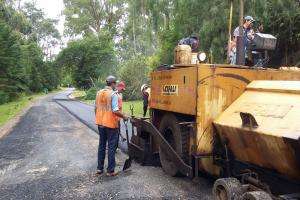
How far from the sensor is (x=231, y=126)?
5.56m

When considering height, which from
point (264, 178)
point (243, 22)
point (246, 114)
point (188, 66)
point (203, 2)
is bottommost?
point (264, 178)

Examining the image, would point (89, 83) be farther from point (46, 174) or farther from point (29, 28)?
point (46, 174)

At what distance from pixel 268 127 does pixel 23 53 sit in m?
44.6

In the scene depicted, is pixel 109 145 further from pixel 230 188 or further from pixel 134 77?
pixel 134 77

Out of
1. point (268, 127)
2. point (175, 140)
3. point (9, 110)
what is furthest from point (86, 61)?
point (268, 127)

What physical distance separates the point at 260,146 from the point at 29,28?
71.9 meters

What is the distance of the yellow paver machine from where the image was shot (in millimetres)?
4844

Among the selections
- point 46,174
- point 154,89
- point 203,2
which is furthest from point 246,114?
point 203,2

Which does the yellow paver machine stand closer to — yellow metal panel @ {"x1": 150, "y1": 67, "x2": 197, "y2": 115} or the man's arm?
yellow metal panel @ {"x1": 150, "y1": 67, "x2": 197, "y2": 115}

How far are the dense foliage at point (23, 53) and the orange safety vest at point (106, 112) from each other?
85.2 ft

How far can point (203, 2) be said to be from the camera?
2233 cm

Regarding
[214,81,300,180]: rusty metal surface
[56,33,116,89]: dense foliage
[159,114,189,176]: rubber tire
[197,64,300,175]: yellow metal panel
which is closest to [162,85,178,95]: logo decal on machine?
[159,114,189,176]: rubber tire

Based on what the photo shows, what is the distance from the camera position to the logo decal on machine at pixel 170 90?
694 centimetres

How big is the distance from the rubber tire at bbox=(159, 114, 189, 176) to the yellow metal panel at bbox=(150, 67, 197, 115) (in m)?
0.20
